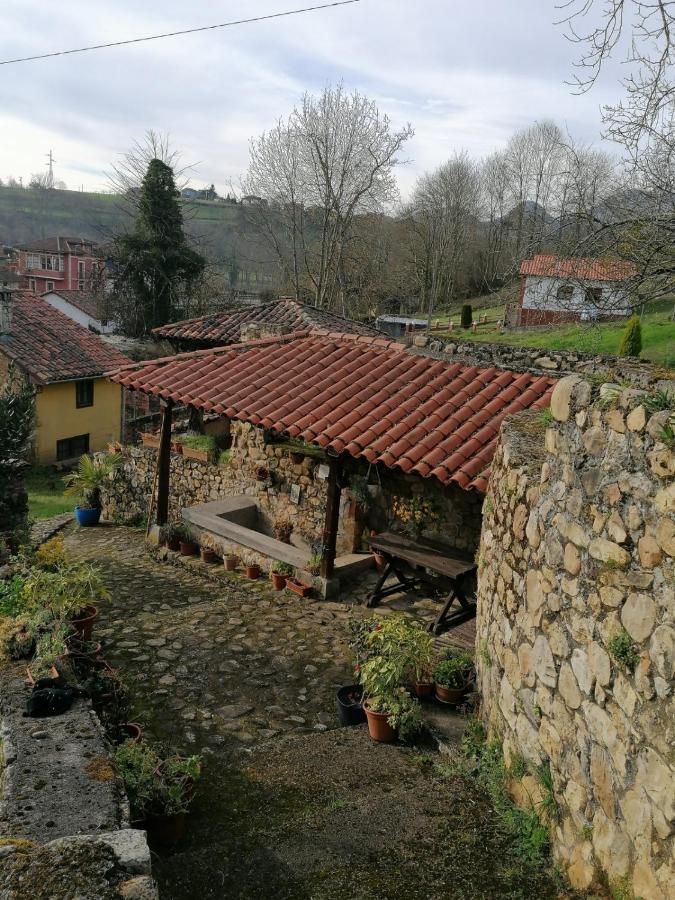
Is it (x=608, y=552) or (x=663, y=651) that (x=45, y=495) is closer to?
(x=608, y=552)

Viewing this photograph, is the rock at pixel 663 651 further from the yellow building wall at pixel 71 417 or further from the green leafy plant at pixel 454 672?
the yellow building wall at pixel 71 417

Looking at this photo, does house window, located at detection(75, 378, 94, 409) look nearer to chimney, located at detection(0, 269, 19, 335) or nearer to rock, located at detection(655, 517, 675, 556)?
chimney, located at detection(0, 269, 19, 335)

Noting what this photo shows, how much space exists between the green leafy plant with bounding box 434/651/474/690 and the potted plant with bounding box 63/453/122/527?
9504 millimetres

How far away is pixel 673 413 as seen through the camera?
238cm

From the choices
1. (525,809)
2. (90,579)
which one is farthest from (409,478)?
(525,809)

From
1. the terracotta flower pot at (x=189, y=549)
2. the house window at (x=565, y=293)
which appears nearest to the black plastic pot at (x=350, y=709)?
the house window at (x=565, y=293)

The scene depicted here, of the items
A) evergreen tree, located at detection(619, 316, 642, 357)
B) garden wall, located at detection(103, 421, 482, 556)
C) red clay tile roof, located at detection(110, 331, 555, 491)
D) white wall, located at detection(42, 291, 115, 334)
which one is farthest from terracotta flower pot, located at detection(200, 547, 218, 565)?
white wall, located at detection(42, 291, 115, 334)

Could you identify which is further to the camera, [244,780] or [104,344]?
[104,344]

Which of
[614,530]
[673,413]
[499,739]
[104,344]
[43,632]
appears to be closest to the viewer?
[673,413]

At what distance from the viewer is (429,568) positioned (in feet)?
23.1

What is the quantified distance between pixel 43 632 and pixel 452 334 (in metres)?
32.3

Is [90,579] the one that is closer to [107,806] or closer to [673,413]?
[107,806]

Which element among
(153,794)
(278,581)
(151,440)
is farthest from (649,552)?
(151,440)

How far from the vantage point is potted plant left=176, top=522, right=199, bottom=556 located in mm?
10594
